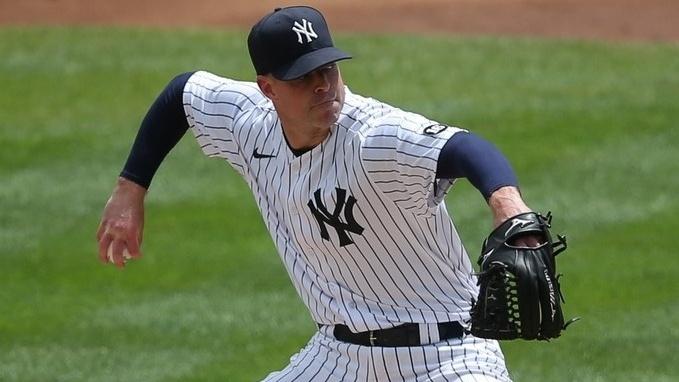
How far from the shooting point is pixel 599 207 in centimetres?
945


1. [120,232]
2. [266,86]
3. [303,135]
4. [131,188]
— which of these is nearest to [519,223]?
[303,135]

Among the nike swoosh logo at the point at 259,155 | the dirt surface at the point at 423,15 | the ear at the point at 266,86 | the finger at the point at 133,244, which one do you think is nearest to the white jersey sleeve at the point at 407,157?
the ear at the point at 266,86

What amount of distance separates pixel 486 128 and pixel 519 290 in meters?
7.35

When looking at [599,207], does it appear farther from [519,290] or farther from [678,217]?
[519,290]

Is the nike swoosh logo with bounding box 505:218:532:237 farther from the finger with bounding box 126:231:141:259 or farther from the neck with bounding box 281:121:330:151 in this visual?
the finger with bounding box 126:231:141:259

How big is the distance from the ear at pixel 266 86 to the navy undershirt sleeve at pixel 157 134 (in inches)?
26.7

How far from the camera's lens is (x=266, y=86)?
4652mm

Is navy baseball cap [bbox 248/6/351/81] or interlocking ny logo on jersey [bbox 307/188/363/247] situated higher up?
navy baseball cap [bbox 248/6/351/81]

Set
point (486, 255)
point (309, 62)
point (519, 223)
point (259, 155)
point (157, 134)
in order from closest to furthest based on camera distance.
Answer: point (519, 223), point (486, 255), point (309, 62), point (259, 155), point (157, 134)

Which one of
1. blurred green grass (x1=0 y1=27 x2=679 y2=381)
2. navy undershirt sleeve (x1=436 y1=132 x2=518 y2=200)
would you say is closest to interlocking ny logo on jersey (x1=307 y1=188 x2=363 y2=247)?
navy undershirt sleeve (x1=436 y1=132 x2=518 y2=200)

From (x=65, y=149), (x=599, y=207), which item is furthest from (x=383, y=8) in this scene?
(x=599, y=207)

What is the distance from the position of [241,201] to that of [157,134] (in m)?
4.52

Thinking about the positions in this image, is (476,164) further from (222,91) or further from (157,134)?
(157,134)

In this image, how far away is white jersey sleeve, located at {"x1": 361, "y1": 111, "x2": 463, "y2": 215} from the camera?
13.5ft
